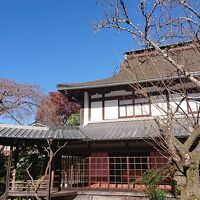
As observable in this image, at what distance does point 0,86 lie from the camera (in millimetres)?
23766

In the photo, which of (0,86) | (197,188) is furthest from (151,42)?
(0,86)

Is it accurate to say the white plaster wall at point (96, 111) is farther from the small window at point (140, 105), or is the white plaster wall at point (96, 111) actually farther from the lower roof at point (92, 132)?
the small window at point (140, 105)

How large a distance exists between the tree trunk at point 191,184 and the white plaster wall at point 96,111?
33.8 ft

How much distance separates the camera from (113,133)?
12523 mm

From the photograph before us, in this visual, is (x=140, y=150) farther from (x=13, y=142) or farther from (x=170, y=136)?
(x=170, y=136)

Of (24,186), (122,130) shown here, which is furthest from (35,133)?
(122,130)

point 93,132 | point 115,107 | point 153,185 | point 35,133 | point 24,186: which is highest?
point 115,107

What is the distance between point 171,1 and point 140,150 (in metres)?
7.84

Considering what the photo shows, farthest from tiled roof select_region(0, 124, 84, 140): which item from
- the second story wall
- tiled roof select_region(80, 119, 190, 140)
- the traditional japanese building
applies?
the second story wall

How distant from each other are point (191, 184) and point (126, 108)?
998cm

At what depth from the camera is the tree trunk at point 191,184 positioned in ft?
14.7

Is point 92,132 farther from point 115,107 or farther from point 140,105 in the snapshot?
point 140,105

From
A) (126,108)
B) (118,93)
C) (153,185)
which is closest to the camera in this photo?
(153,185)

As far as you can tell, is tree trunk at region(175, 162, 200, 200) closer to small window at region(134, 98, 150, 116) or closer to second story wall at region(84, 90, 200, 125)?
second story wall at region(84, 90, 200, 125)
